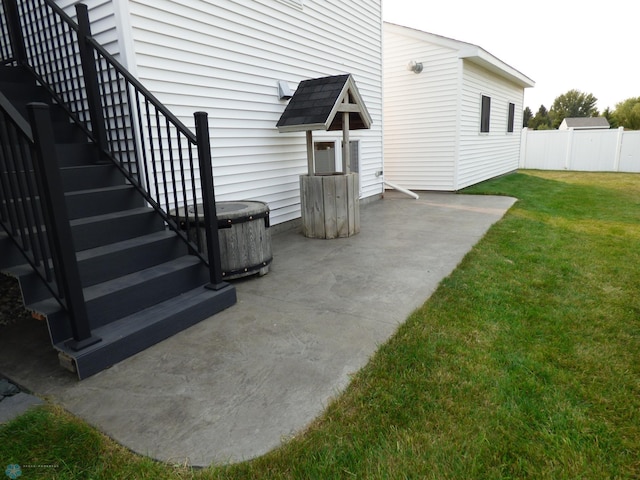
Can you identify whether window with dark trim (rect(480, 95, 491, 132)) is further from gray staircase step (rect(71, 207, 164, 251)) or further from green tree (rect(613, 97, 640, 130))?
green tree (rect(613, 97, 640, 130))

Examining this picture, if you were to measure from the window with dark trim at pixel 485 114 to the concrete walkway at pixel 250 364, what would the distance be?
7669 millimetres

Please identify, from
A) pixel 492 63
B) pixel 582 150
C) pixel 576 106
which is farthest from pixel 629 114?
pixel 492 63

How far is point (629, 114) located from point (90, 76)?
4314cm

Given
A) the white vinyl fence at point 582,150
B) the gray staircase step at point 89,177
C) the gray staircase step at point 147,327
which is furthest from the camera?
the white vinyl fence at point 582,150

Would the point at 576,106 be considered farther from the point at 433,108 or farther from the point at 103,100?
the point at 103,100

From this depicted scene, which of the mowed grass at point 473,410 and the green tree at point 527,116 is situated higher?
the green tree at point 527,116

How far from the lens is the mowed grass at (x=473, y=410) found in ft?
4.72

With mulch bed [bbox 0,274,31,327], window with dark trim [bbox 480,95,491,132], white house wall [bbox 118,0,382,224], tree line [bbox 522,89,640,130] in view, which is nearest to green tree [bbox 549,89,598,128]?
tree line [bbox 522,89,640,130]

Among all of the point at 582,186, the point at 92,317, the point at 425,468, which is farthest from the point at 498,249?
the point at 582,186

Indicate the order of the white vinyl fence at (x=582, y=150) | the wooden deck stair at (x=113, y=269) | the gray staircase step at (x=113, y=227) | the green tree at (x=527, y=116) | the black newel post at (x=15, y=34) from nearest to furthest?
the wooden deck stair at (x=113, y=269), the gray staircase step at (x=113, y=227), the black newel post at (x=15, y=34), the white vinyl fence at (x=582, y=150), the green tree at (x=527, y=116)

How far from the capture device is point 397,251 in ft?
14.2

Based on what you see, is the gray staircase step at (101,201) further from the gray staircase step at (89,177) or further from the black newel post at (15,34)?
the black newel post at (15,34)

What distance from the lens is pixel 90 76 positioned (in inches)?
129

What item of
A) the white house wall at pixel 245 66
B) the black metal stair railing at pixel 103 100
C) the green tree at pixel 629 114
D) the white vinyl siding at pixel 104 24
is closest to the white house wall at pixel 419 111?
the white house wall at pixel 245 66
